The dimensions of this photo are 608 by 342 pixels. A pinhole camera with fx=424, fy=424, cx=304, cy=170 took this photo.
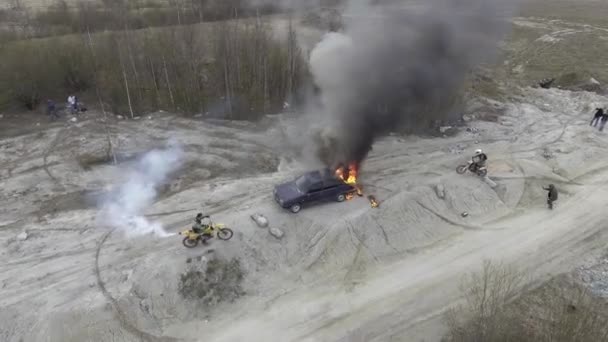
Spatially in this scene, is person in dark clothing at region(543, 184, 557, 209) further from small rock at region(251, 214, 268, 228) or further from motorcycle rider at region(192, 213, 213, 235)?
motorcycle rider at region(192, 213, 213, 235)

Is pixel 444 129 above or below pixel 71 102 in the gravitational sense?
below

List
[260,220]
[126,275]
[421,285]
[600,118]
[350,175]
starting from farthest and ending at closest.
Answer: [600,118], [350,175], [260,220], [421,285], [126,275]

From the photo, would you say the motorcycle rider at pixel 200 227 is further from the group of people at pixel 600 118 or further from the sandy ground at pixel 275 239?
the group of people at pixel 600 118

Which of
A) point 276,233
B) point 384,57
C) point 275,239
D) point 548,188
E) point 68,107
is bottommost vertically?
point 548,188

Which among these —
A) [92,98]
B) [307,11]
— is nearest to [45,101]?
[92,98]

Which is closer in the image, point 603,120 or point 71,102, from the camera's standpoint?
point 603,120

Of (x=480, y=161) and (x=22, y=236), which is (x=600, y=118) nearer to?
(x=480, y=161)

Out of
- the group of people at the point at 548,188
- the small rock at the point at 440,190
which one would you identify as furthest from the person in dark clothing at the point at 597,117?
the small rock at the point at 440,190

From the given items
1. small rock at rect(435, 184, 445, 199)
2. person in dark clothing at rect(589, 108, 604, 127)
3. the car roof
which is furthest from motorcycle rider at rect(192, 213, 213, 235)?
person in dark clothing at rect(589, 108, 604, 127)

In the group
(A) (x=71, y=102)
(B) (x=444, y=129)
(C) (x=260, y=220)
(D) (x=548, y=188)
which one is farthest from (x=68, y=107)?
(D) (x=548, y=188)
